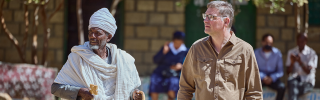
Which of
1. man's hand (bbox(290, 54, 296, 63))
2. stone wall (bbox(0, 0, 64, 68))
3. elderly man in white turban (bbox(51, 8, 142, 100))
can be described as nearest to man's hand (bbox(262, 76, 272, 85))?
man's hand (bbox(290, 54, 296, 63))

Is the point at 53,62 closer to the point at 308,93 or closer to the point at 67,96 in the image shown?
the point at 308,93

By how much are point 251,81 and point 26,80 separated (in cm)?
469

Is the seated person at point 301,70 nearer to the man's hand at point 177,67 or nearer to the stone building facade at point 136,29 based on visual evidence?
the man's hand at point 177,67

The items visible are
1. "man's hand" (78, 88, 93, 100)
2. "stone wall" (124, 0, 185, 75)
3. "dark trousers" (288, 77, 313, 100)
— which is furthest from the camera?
"stone wall" (124, 0, 185, 75)

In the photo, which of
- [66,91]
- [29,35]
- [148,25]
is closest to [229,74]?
[66,91]

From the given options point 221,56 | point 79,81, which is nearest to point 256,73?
point 221,56

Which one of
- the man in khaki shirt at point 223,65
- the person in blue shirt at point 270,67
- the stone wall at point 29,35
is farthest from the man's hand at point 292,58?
the stone wall at point 29,35

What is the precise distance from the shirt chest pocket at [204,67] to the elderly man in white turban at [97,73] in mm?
736

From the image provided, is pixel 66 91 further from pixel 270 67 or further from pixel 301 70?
pixel 301 70

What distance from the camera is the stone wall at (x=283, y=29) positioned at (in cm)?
1077

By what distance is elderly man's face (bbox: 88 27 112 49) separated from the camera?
3.95 meters

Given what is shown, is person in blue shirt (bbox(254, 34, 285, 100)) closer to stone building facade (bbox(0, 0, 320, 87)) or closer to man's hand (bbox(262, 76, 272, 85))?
man's hand (bbox(262, 76, 272, 85))

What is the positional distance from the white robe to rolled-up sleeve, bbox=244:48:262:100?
1.19m

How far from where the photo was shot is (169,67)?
7.27 metres
